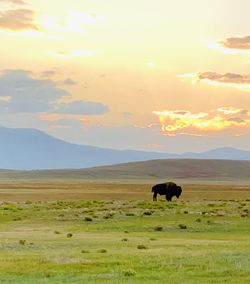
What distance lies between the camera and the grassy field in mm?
22453

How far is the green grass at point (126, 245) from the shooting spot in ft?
73.6

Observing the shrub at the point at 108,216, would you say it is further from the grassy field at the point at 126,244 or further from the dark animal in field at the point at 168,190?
the dark animal in field at the point at 168,190

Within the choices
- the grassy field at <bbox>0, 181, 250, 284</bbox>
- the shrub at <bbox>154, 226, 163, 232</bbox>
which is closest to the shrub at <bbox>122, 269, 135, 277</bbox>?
the grassy field at <bbox>0, 181, 250, 284</bbox>

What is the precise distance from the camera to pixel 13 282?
21016 mm

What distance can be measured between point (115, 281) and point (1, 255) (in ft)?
29.9

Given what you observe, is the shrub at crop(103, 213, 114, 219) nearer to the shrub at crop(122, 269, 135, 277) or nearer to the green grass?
the green grass

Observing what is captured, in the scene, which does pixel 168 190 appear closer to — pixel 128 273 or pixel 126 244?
pixel 126 244

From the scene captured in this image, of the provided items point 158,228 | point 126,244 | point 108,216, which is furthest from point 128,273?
point 108,216

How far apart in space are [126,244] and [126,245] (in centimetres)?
56

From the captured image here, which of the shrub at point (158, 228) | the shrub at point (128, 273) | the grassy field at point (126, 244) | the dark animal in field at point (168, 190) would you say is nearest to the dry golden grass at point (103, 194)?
the dark animal in field at point (168, 190)

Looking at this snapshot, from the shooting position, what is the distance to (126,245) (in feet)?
109

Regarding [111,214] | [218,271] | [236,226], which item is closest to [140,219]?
[111,214]

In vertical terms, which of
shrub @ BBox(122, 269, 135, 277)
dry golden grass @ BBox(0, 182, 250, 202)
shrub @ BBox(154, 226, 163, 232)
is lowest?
shrub @ BBox(122, 269, 135, 277)

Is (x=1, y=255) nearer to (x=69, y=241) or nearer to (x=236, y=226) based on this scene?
(x=69, y=241)
